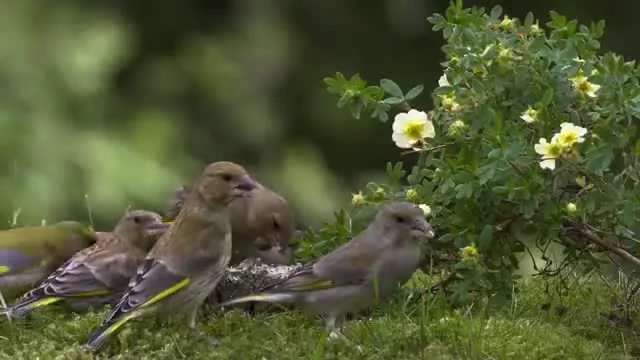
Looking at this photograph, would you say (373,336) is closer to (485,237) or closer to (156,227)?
(485,237)

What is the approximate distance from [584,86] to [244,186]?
1.19m

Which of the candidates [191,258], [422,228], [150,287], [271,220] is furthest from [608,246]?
[150,287]

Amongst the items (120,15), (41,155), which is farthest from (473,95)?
(120,15)

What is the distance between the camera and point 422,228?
16.2ft

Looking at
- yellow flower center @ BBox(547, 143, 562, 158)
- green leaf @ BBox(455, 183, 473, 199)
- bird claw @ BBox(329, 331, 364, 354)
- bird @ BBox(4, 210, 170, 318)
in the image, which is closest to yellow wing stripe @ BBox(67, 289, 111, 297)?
bird @ BBox(4, 210, 170, 318)

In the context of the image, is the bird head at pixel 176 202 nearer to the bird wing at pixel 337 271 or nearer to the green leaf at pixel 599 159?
the bird wing at pixel 337 271

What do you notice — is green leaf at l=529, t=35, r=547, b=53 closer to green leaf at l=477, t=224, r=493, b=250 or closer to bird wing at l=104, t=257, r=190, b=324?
green leaf at l=477, t=224, r=493, b=250

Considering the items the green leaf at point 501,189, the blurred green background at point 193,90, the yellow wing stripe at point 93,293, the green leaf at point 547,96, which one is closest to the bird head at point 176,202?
the yellow wing stripe at point 93,293

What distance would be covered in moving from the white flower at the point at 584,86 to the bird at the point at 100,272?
1.65 metres

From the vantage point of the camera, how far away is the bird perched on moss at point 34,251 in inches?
214

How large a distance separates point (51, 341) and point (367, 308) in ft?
3.54

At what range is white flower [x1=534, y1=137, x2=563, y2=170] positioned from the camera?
4738 millimetres

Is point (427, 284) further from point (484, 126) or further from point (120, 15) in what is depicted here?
point (120, 15)

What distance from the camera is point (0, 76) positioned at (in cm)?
781
